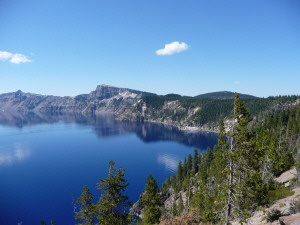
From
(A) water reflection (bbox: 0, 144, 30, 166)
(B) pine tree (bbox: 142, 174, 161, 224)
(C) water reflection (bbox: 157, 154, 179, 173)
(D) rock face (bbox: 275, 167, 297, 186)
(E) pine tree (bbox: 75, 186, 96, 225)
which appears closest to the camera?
(E) pine tree (bbox: 75, 186, 96, 225)

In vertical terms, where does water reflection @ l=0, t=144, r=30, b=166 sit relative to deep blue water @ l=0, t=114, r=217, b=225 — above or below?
above

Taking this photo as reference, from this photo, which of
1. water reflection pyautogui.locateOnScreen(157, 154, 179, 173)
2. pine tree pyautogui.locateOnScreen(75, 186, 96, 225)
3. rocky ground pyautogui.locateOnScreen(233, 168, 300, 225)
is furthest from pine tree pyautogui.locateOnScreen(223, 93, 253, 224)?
water reflection pyautogui.locateOnScreen(157, 154, 179, 173)

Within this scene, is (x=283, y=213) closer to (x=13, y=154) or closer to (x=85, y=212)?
(x=85, y=212)

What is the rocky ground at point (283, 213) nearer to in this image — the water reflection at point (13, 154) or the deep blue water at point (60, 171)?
the deep blue water at point (60, 171)

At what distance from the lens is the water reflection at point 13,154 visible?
129125 millimetres

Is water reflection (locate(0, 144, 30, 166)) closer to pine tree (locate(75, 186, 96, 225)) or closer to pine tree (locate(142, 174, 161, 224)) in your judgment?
pine tree (locate(75, 186, 96, 225))

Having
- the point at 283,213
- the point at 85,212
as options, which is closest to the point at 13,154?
the point at 85,212

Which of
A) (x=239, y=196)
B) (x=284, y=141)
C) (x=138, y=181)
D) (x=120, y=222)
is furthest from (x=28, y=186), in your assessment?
(x=284, y=141)

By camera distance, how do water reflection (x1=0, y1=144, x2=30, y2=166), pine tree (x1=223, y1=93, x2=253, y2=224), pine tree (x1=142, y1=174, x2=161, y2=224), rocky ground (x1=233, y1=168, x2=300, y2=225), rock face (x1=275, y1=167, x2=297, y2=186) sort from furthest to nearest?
water reflection (x1=0, y1=144, x2=30, y2=166) < rock face (x1=275, y1=167, x2=297, y2=186) < pine tree (x1=142, y1=174, x2=161, y2=224) < pine tree (x1=223, y1=93, x2=253, y2=224) < rocky ground (x1=233, y1=168, x2=300, y2=225)

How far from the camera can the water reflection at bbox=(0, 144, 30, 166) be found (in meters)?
129

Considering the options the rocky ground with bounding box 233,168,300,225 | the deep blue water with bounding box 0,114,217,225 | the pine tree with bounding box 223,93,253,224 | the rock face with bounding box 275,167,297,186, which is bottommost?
the deep blue water with bounding box 0,114,217,225

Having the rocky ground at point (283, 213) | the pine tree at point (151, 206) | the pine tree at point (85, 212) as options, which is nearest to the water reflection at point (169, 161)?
the pine tree at point (151, 206)

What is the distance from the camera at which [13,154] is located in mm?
146375

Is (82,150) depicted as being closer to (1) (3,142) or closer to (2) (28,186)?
(2) (28,186)
